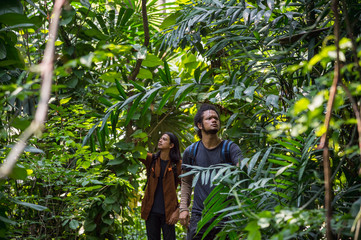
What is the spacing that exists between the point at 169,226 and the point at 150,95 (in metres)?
2.19

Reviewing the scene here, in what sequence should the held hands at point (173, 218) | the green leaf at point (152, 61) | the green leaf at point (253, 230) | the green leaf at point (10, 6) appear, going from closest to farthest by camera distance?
the green leaf at point (253, 230) → the green leaf at point (10, 6) → the green leaf at point (152, 61) → the held hands at point (173, 218)

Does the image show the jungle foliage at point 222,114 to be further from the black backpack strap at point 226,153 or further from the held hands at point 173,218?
the held hands at point 173,218

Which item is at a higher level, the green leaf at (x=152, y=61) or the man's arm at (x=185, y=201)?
the green leaf at (x=152, y=61)

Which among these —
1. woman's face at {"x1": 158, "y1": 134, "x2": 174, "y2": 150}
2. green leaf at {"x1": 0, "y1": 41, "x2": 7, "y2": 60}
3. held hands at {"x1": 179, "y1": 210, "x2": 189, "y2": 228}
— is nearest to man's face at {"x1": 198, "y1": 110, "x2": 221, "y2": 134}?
held hands at {"x1": 179, "y1": 210, "x2": 189, "y2": 228}

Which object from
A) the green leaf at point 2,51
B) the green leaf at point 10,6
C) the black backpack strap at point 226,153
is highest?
the green leaf at point 10,6

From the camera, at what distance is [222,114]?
438cm

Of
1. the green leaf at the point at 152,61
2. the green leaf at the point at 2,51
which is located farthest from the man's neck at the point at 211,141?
the green leaf at the point at 2,51

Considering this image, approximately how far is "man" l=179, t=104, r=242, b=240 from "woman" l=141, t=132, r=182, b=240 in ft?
2.63

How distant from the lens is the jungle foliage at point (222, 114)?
124 centimetres

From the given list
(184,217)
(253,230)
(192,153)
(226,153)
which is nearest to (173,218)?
(184,217)

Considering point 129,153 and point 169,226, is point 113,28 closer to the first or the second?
point 129,153

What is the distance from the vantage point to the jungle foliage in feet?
4.06

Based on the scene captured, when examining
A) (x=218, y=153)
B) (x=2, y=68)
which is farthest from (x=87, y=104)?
(x=2, y=68)

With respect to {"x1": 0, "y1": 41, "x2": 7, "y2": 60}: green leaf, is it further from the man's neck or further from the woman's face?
the woman's face
